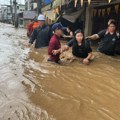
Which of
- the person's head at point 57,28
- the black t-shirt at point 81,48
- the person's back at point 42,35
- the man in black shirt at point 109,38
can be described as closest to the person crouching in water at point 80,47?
the black t-shirt at point 81,48

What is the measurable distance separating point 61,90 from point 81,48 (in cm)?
230

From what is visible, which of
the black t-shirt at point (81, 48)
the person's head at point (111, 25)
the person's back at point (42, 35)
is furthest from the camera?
the person's back at point (42, 35)

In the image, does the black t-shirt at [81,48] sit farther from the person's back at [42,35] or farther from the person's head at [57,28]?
the person's back at [42,35]

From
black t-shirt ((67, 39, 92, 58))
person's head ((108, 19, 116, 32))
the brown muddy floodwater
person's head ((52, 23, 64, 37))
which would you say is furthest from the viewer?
person's head ((108, 19, 116, 32))

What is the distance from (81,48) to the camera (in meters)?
7.11

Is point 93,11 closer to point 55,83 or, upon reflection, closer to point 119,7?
point 119,7

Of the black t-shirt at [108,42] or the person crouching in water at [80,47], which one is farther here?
the black t-shirt at [108,42]

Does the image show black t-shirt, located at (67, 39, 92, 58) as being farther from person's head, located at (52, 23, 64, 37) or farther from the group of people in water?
person's head, located at (52, 23, 64, 37)

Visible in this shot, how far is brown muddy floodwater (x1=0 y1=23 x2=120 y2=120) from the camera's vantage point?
3995 millimetres

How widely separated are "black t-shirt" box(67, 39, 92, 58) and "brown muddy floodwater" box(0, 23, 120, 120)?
10.8 inches

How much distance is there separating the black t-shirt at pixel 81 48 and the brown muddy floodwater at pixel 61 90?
275 mm

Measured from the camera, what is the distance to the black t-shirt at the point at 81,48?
7066mm

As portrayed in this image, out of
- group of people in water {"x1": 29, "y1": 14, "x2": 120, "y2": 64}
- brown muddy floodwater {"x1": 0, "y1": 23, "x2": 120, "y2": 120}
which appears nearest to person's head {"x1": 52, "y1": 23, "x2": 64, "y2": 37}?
group of people in water {"x1": 29, "y1": 14, "x2": 120, "y2": 64}

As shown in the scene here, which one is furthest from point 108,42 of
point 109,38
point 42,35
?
point 42,35
